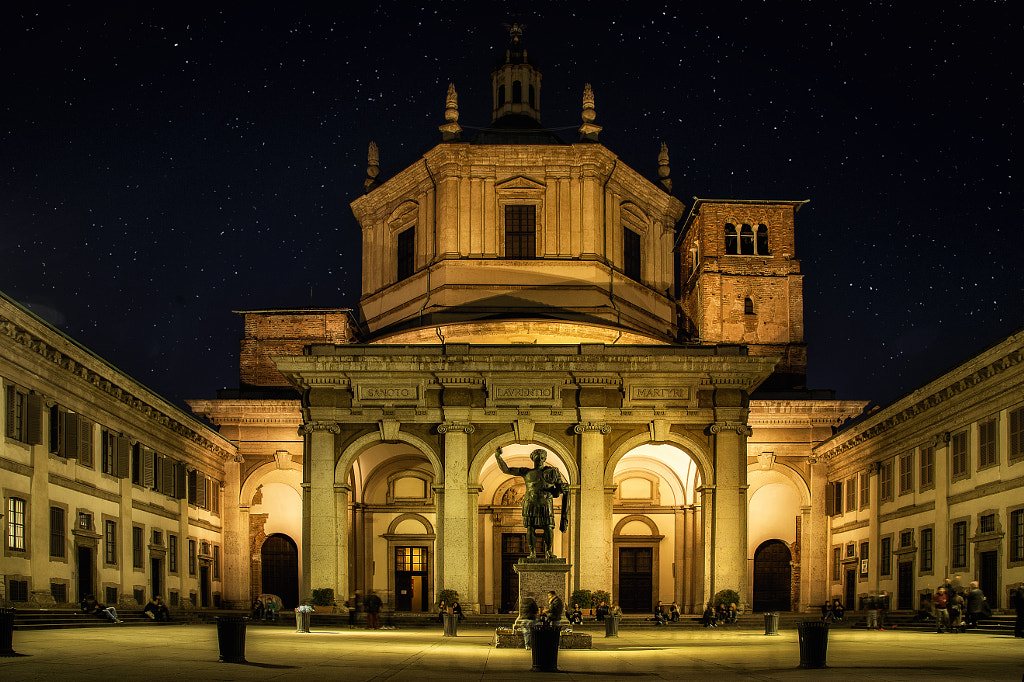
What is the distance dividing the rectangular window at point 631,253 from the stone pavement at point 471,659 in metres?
25.4

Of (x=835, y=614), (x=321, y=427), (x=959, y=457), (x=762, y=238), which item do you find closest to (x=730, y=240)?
(x=762, y=238)

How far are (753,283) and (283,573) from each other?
24.9m

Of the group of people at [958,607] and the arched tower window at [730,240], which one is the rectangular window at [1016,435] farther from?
the arched tower window at [730,240]

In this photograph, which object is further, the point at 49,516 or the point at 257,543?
the point at 257,543

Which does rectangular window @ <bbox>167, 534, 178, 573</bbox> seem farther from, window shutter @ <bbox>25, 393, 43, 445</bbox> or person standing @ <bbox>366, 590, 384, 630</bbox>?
window shutter @ <bbox>25, 393, 43, 445</bbox>

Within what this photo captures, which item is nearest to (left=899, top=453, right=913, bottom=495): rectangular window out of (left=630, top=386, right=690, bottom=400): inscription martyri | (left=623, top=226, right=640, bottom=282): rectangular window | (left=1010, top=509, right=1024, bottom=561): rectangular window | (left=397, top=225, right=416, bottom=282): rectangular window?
(left=630, top=386, right=690, bottom=400): inscription martyri

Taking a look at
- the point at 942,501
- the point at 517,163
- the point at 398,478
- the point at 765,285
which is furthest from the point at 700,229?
the point at 942,501

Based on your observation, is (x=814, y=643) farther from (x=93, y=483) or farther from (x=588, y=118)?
(x=588, y=118)

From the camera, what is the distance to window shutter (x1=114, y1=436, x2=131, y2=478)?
39.5m

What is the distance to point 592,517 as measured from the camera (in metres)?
39.7

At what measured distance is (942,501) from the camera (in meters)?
37.3

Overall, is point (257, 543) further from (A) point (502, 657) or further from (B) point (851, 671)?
(B) point (851, 671)

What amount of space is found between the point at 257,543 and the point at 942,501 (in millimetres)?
29311

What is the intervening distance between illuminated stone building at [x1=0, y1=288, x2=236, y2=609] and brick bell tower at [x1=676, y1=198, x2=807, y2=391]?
892 inches
